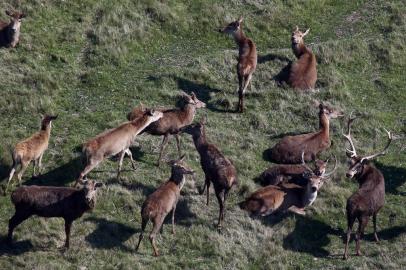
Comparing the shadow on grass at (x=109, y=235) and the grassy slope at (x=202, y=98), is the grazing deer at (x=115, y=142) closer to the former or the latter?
the grassy slope at (x=202, y=98)

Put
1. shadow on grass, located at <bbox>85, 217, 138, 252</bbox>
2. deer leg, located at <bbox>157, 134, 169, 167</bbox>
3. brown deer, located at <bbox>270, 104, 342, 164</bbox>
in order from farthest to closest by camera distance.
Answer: brown deer, located at <bbox>270, 104, 342, 164</bbox>, deer leg, located at <bbox>157, 134, 169, 167</bbox>, shadow on grass, located at <bbox>85, 217, 138, 252</bbox>

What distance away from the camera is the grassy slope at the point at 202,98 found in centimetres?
1766

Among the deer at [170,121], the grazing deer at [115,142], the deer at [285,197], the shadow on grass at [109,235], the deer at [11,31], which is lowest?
the shadow on grass at [109,235]

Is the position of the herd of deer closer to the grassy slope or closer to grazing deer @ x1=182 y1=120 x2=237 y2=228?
grazing deer @ x1=182 y1=120 x2=237 y2=228

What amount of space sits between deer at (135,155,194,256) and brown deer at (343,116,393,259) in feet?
11.0

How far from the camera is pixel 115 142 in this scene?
18734 millimetres

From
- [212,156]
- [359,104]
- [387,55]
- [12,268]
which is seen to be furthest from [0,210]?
[387,55]

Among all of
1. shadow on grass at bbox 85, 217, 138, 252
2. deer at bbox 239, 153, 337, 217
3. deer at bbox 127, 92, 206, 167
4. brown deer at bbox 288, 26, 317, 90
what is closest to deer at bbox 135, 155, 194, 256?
shadow on grass at bbox 85, 217, 138, 252

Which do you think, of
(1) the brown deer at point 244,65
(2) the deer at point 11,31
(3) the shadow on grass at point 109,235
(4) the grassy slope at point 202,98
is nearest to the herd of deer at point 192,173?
(4) the grassy slope at point 202,98

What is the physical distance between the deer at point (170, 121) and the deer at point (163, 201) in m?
1.97

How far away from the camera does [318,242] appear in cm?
1853

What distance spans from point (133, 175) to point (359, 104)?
26.4 ft

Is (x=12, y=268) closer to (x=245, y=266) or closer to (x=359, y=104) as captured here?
(x=245, y=266)

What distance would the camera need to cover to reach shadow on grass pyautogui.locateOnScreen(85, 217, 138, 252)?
17.2 m
